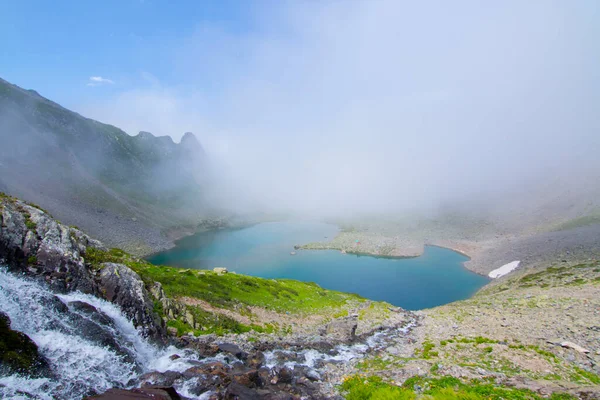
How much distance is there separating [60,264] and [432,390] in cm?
2874

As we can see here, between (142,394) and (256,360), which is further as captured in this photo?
(256,360)

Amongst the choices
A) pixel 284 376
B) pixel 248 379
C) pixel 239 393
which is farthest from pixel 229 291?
pixel 239 393

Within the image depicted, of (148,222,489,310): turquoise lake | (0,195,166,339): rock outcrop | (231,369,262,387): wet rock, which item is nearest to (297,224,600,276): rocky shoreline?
(148,222,489,310): turquoise lake

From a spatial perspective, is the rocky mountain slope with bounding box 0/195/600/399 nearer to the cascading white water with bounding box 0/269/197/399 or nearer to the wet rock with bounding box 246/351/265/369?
the wet rock with bounding box 246/351/265/369

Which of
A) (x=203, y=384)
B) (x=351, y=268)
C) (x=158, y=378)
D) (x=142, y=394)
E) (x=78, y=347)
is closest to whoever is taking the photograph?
(x=142, y=394)

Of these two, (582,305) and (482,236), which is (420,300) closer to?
(582,305)

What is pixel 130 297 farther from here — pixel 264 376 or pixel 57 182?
pixel 57 182

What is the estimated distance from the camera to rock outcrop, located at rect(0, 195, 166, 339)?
70.8 ft

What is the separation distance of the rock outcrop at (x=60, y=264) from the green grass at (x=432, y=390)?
58.8ft

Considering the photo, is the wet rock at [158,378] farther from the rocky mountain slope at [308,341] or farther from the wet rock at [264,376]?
the wet rock at [264,376]

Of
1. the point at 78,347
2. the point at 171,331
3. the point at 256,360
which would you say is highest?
the point at 78,347

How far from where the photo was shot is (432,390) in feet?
55.1

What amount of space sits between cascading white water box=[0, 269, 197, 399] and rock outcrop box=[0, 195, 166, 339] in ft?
3.84

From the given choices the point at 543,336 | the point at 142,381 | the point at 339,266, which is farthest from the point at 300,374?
the point at 339,266
